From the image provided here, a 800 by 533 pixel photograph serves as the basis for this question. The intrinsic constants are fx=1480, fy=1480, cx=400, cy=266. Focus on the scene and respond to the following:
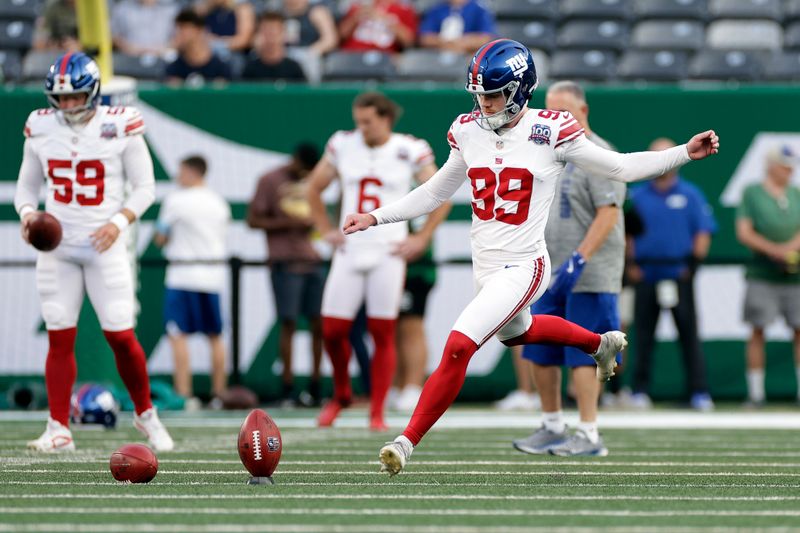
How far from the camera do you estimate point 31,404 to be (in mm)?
10969

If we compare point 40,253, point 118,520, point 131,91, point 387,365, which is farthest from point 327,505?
point 131,91

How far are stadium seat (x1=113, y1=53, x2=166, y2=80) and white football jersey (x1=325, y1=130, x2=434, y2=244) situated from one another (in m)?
3.85

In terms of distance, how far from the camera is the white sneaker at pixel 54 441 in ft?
23.7

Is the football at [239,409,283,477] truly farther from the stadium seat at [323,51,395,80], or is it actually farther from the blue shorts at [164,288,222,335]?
the stadium seat at [323,51,395,80]

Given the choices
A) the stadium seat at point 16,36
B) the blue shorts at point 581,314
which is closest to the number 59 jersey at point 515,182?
the blue shorts at point 581,314

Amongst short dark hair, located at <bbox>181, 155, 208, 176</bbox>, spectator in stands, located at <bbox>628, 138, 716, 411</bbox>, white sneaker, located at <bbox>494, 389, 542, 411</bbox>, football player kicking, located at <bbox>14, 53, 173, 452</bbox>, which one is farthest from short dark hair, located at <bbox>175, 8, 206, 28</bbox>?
football player kicking, located at <bbox>14, 53, 173, 452</bbox>

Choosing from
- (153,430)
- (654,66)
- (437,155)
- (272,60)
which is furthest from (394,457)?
(654,66)

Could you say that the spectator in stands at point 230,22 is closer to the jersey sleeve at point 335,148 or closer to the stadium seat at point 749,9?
the jersey sleeve at point 335,148

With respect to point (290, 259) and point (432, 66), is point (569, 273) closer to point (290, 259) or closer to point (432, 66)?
point (290, 259)

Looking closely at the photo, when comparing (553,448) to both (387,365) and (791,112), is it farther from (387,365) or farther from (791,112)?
(791,112)

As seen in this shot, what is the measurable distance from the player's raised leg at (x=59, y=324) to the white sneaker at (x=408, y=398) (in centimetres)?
379

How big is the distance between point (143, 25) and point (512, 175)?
769 cm

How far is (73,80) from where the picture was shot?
7.17 meters

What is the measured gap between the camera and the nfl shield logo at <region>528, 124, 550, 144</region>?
620 cm
